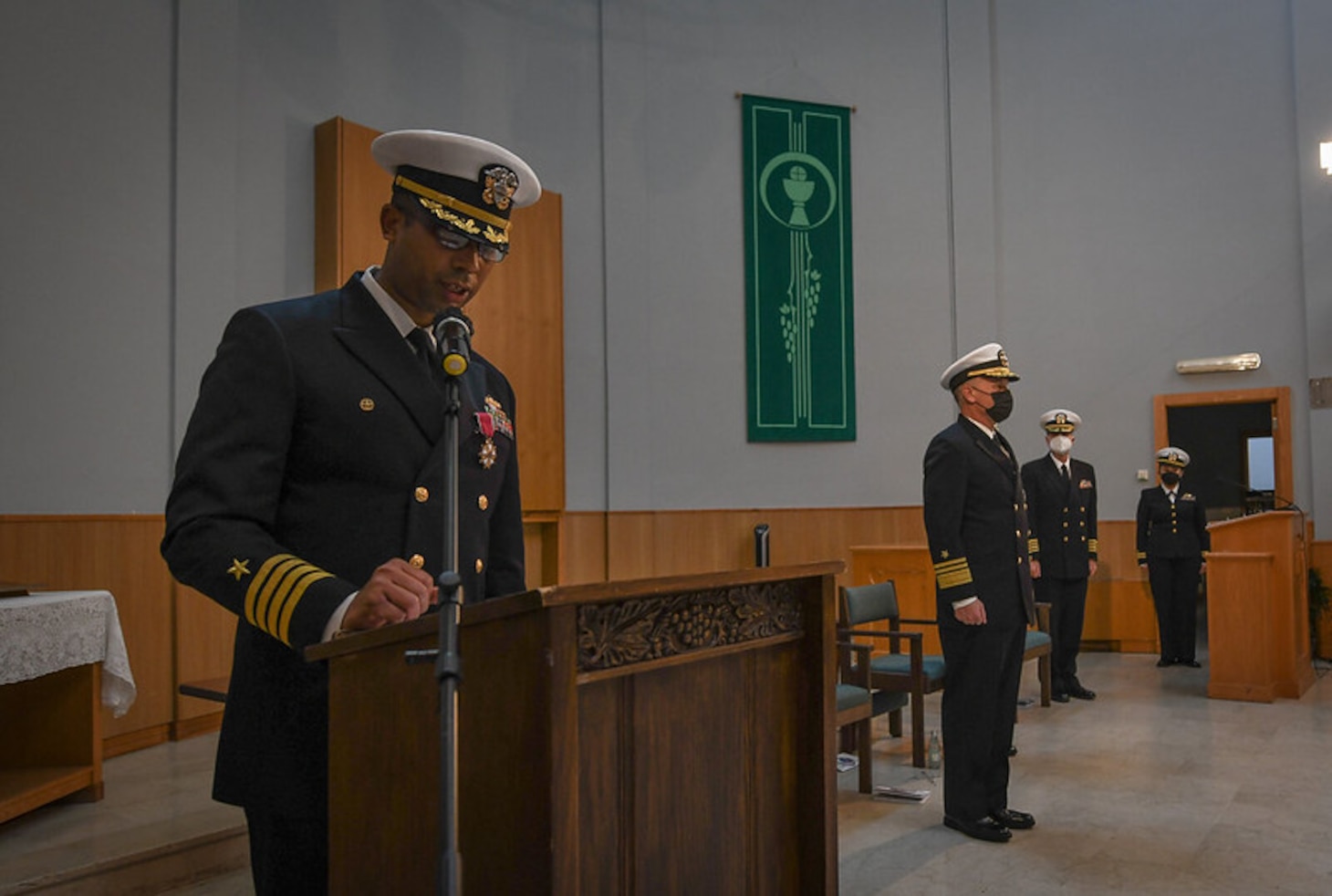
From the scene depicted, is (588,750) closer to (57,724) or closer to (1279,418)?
(57,724)

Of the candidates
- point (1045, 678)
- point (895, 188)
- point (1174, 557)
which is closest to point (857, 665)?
point (1045, 678)

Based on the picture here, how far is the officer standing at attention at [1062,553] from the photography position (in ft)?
20.2

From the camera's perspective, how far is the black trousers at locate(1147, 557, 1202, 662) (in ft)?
23.4

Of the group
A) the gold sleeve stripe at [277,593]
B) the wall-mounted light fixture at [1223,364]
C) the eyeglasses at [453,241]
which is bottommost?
the gold sleeve stripe at [277,593]

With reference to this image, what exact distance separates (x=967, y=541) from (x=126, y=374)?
3507 mm

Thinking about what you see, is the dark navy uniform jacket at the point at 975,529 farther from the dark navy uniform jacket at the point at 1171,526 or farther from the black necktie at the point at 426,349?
the dark navy uniform jacket at the point at 1171,526

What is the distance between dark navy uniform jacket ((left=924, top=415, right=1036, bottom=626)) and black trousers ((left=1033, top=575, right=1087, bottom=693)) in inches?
107

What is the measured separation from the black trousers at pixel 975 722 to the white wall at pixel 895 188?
364 centimetres

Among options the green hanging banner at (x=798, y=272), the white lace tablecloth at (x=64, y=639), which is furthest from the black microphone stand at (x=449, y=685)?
the green hanging banner at (x=798, y=272)

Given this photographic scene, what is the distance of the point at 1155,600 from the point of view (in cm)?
729

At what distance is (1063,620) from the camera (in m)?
6.33

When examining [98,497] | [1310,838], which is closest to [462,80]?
[98,497]

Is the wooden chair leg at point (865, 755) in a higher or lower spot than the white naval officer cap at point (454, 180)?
lower

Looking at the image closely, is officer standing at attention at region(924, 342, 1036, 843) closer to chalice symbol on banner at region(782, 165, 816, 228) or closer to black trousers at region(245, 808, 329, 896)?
black trousers at region(245, 808, 329, 896)
